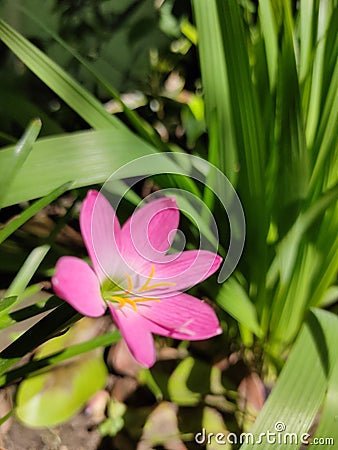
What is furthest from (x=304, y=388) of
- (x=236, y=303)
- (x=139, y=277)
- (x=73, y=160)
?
(x=73, y=160)

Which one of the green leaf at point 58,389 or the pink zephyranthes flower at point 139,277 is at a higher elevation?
the pink zephyranthes flower at point 139,277

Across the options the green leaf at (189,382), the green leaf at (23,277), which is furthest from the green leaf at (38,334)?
the green leaf at (189,382)

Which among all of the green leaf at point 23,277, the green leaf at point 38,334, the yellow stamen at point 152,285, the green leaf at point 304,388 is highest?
the yellow stamen at point 152,285

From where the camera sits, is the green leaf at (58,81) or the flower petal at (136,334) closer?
the flower petal at (136,334)

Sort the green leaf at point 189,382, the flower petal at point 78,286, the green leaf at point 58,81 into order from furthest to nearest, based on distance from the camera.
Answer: the green leaf at point 189,382 → the green leaf at point 58,81 → the flower petal at point 78,286

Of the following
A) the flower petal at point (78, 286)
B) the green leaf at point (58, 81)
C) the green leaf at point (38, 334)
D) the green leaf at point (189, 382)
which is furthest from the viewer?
the green leaf at point (189, 382)

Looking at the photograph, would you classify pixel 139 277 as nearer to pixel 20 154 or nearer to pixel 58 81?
pixel 20 154

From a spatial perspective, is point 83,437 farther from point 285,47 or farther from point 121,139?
point 285,47

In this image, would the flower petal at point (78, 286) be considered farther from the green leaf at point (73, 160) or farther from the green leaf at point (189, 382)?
the green leaf at point (189, 382)
